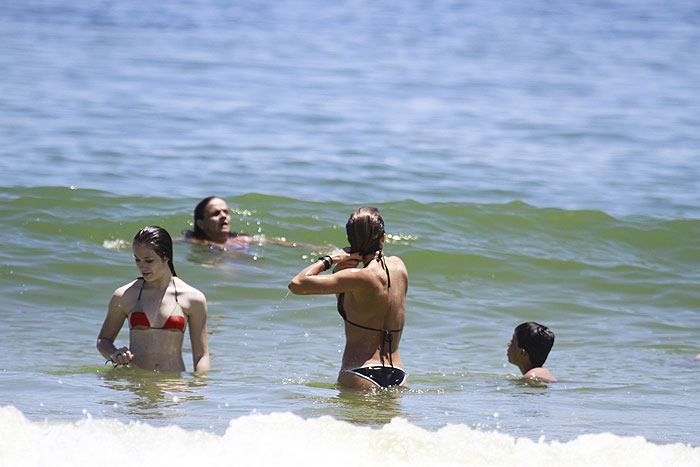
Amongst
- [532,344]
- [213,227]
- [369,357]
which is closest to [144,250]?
[369,357]

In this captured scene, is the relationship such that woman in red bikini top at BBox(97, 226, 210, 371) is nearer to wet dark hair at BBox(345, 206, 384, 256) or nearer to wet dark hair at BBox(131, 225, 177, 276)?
wet dark hair at BBox(131, 225, 177, 276)

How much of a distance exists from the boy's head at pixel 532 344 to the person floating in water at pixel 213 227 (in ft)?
16.6

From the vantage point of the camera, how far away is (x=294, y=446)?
5.95m

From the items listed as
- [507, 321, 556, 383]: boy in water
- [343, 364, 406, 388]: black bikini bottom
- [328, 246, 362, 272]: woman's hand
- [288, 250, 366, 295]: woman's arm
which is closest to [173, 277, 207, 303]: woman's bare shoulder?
[288, 250, 366, 295]: woman's arm

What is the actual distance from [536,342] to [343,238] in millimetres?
6367

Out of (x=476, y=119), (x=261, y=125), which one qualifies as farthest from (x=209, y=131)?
(x=476, y=119)

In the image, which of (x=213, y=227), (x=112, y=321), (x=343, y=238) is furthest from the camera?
(x=343, y=238)

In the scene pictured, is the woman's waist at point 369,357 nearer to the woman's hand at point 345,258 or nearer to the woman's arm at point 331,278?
the woman's arm at point 331,278

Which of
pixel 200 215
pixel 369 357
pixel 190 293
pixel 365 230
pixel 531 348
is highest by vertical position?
pixel 365 230

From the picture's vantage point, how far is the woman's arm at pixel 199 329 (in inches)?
281

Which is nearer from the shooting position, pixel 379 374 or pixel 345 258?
pixel 345 258

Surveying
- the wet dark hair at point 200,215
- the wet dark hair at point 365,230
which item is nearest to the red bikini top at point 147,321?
the wet dark hair at point 365,230

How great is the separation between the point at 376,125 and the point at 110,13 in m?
21.6

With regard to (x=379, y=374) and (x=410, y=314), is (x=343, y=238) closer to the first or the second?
(x=410, y=314)
